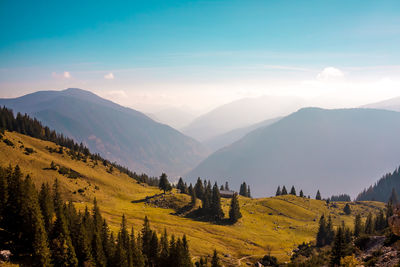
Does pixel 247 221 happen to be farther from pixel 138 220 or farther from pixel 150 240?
pixel 150 240

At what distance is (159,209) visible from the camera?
418 ft

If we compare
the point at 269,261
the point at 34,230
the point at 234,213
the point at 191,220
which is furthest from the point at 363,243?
the point at 34,230

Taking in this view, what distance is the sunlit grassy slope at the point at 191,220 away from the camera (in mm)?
94625

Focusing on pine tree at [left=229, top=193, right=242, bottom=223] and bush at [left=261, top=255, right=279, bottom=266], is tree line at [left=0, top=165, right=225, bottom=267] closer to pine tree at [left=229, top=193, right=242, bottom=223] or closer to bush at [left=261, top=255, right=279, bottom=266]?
bush at [left=261, top=255, right=279, bottom=266]

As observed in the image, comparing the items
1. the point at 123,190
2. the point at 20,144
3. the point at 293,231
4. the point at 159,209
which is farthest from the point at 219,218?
the point at 20,144

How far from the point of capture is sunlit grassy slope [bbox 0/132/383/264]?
94.6 metres

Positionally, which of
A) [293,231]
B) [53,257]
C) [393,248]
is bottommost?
[293,231]

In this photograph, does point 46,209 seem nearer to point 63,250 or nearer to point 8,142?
point 63,250

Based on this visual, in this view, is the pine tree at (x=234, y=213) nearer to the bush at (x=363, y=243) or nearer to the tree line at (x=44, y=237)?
the bush at (x=363, y=243)

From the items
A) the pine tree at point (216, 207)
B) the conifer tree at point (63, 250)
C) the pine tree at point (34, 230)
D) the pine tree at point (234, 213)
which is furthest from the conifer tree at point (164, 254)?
the pine tree at point (234, 213)

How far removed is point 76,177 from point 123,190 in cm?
3209

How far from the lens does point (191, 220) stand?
11856 centimetres

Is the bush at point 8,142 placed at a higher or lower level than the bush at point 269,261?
higher

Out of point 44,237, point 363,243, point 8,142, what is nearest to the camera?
point 44,237
